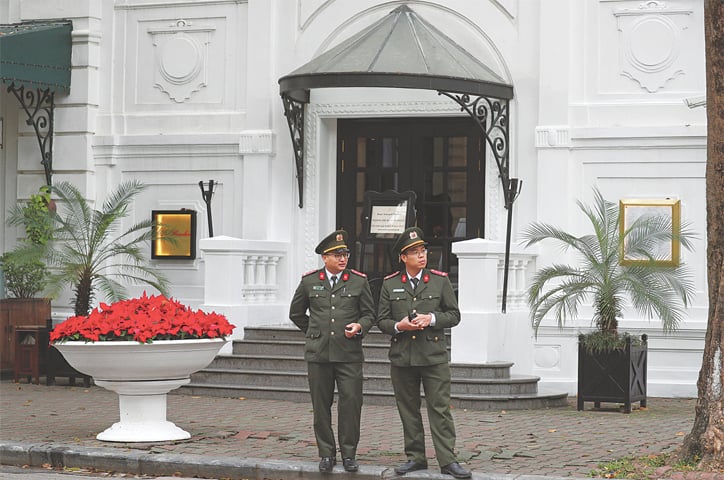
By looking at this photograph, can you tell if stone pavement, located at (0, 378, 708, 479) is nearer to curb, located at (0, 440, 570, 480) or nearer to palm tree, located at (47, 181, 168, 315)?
curb, located at (0, 440, 570, 480)

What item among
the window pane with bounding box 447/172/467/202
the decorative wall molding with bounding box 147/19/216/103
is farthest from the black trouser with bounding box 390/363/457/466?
the decorative wall molding with bounding box 147/19/216/103

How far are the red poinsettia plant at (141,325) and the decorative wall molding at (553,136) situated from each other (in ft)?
19.1

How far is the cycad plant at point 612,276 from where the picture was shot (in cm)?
1427

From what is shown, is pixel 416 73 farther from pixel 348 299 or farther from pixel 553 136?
pixel 348 299

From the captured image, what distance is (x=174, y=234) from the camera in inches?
705

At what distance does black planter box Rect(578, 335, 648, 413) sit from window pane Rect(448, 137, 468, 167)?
370cm

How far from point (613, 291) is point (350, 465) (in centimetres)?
515

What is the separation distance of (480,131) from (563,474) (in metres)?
7.68

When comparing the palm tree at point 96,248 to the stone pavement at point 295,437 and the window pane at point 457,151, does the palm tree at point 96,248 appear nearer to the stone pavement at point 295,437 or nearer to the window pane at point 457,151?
the stone pavement at point 295,437

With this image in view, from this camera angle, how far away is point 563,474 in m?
10.0

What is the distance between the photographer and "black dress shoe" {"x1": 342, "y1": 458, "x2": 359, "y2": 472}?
10.2 m

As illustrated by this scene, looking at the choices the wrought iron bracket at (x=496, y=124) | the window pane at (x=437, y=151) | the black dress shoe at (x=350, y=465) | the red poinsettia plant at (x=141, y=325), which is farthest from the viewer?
the window pane at (x=437, y=151)

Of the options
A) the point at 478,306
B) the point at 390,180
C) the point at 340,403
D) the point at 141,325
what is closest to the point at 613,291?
the point at 478,306

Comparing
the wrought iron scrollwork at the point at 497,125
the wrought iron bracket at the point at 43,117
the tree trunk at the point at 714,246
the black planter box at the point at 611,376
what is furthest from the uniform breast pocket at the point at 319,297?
the wrought iron bracket at the point at 43,117
